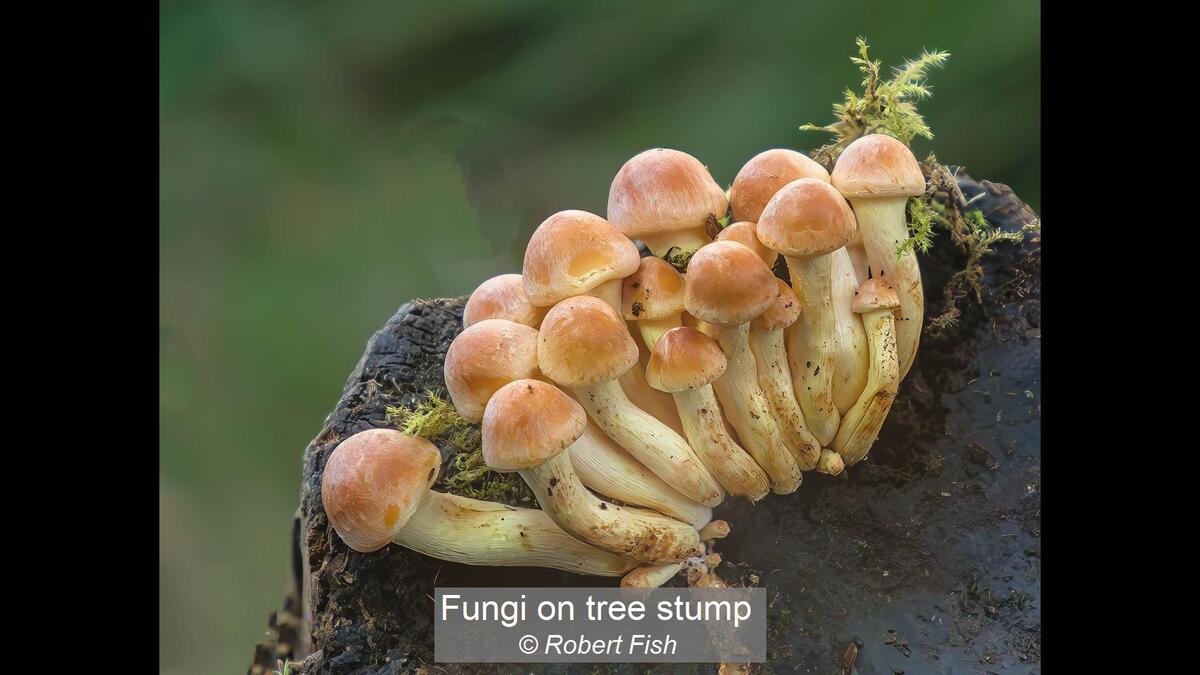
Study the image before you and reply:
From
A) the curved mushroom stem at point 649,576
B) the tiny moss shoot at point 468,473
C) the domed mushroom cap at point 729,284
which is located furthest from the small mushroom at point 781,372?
the tiny moss shoot at point 468,473

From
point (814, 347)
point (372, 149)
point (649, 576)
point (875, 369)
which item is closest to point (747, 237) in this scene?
point (814, 347)

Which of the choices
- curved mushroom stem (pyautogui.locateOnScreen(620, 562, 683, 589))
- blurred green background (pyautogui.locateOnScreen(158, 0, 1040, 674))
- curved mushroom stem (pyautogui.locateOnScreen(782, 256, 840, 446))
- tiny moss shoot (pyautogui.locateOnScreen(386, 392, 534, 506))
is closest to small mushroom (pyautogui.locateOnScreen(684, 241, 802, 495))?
curved mushroom stem (pyautogui.locateOnScreen(782, 256, 840, 446))

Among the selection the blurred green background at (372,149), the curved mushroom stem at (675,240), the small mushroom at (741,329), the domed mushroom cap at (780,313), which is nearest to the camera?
the small mushroom at (741,329)

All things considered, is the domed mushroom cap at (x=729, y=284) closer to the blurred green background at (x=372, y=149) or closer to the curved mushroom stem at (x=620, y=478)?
the curved mushroom stem at (x=620, y=478)

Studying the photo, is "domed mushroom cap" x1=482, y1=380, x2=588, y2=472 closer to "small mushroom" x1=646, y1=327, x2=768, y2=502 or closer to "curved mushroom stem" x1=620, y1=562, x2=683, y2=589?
"small mushroom" x1=646, y1=327, x2=768, y2=502

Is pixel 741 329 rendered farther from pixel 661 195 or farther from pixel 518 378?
pixel 518 378

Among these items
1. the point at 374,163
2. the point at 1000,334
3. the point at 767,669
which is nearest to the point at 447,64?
the point at 374,163

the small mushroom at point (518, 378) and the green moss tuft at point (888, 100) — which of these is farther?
the green moss tuft at point (888, 100)
